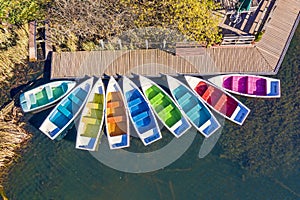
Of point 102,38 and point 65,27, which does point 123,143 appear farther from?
point 65,27

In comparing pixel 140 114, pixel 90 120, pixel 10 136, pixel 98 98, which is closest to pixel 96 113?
pixel 90 120

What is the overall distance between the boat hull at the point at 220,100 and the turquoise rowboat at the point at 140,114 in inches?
118

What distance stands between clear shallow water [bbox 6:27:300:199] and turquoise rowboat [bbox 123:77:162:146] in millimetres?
854

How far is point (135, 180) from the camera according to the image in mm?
22062

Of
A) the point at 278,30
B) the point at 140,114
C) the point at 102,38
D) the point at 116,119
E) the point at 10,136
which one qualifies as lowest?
the point at 10,136

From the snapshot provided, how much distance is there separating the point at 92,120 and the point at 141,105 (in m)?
3.04

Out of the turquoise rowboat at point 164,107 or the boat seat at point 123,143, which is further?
the turquoise rowboat at point 164,107

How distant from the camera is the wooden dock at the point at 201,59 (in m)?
22.7

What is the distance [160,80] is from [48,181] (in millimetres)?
9033

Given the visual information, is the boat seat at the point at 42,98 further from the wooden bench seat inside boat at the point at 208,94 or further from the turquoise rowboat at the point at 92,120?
the wooden bench seat inside boat at the point at 208,94

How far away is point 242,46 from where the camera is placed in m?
22.8

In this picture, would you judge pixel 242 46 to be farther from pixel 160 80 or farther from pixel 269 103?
pixel 160 80

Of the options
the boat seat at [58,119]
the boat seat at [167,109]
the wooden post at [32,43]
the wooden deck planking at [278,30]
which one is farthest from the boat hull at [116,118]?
the wooden deck planking at [278,30]

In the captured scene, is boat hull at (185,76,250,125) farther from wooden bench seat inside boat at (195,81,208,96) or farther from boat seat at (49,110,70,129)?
boat seat at (49,110,70,129)
